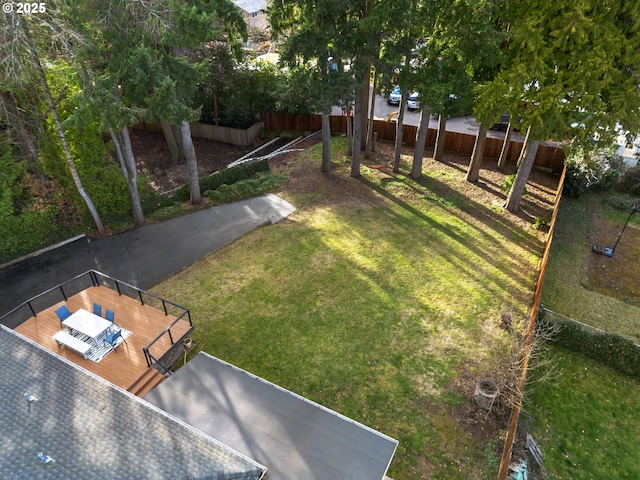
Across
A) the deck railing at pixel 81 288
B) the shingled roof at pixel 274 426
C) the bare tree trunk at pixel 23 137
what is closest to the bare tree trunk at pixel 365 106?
the deck railing at pixel 81 288

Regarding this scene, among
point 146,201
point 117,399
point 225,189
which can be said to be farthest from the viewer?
point 225,189

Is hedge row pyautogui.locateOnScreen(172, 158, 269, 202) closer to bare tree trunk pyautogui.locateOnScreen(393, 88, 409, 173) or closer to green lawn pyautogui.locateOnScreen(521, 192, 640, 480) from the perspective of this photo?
bare tree trunk pyautogui.locateOnScreen(393, 88, 409, 173)

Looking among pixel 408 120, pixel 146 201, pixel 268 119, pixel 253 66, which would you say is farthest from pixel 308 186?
pixel 408 120

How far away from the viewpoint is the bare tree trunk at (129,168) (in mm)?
15123

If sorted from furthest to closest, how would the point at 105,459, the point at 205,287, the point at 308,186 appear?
the point at 308,186 → the point at 205,287 → the point at 105,459

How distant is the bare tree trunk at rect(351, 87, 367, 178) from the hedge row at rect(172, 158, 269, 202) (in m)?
5.15

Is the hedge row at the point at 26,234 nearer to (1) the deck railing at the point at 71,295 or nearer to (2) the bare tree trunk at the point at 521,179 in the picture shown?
(1) the deck railing at the point at 71,295

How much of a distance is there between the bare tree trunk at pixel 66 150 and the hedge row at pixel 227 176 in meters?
3.71

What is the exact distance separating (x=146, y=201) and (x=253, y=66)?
47.1ft

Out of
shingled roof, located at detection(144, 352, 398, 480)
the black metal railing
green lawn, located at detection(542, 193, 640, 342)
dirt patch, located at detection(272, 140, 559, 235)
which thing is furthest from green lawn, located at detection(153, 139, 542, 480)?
shingled roof, located at detection(144, 352, 398, 480)

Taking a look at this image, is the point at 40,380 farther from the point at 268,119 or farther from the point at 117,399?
the point at 268,119

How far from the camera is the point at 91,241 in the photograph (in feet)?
51.5

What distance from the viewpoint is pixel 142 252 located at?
15148 millimetres

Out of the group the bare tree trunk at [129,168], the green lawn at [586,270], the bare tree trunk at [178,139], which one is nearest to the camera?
the green lawn at [586,270]
